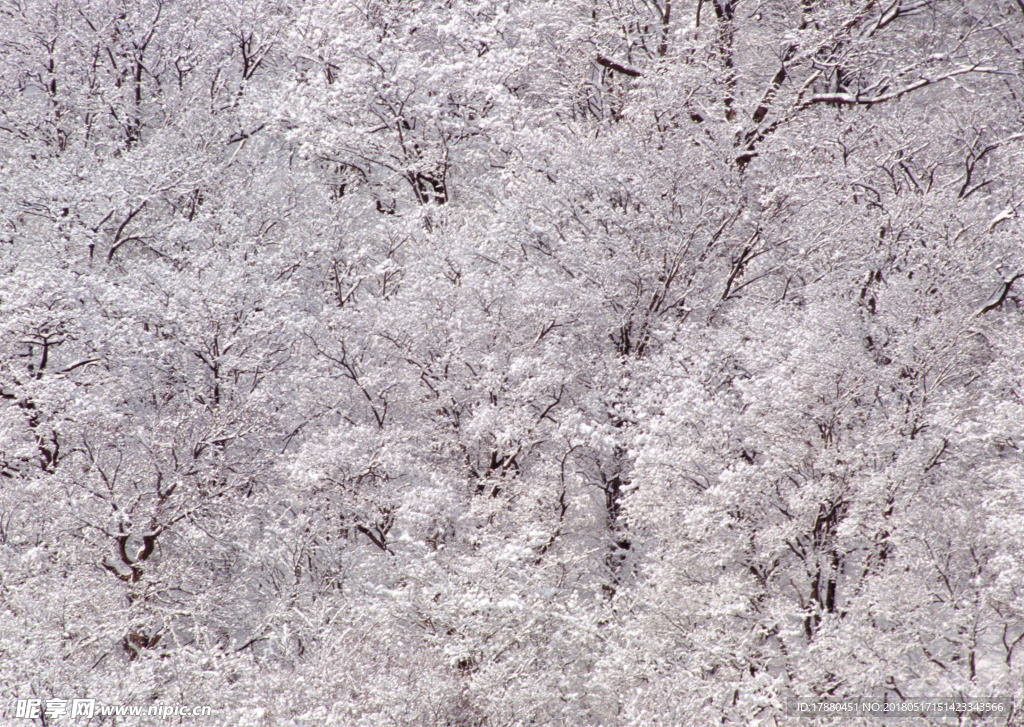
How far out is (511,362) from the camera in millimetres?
21609

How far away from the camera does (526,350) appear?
21.7 metres

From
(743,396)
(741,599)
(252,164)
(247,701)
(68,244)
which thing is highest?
(252,164)

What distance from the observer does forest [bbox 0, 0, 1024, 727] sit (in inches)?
643

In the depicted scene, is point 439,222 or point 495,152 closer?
point 439,222

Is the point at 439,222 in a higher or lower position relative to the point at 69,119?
lower

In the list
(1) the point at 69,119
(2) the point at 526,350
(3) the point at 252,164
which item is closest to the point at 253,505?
(2) the point at 526,350

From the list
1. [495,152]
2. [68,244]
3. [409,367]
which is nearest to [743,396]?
[409,367]

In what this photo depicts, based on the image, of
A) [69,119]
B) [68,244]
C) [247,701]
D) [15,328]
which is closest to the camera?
[247,701]

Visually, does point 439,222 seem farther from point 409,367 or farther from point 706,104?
point 706,104

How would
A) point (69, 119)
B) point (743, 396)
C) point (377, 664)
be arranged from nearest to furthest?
point (377, 664) → point (743, 396) → point (69, 119)

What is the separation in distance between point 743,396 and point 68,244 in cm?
1798

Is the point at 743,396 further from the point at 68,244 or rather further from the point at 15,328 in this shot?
the point at 68,244

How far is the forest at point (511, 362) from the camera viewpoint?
643 inches

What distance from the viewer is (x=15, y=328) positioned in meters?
21.6
